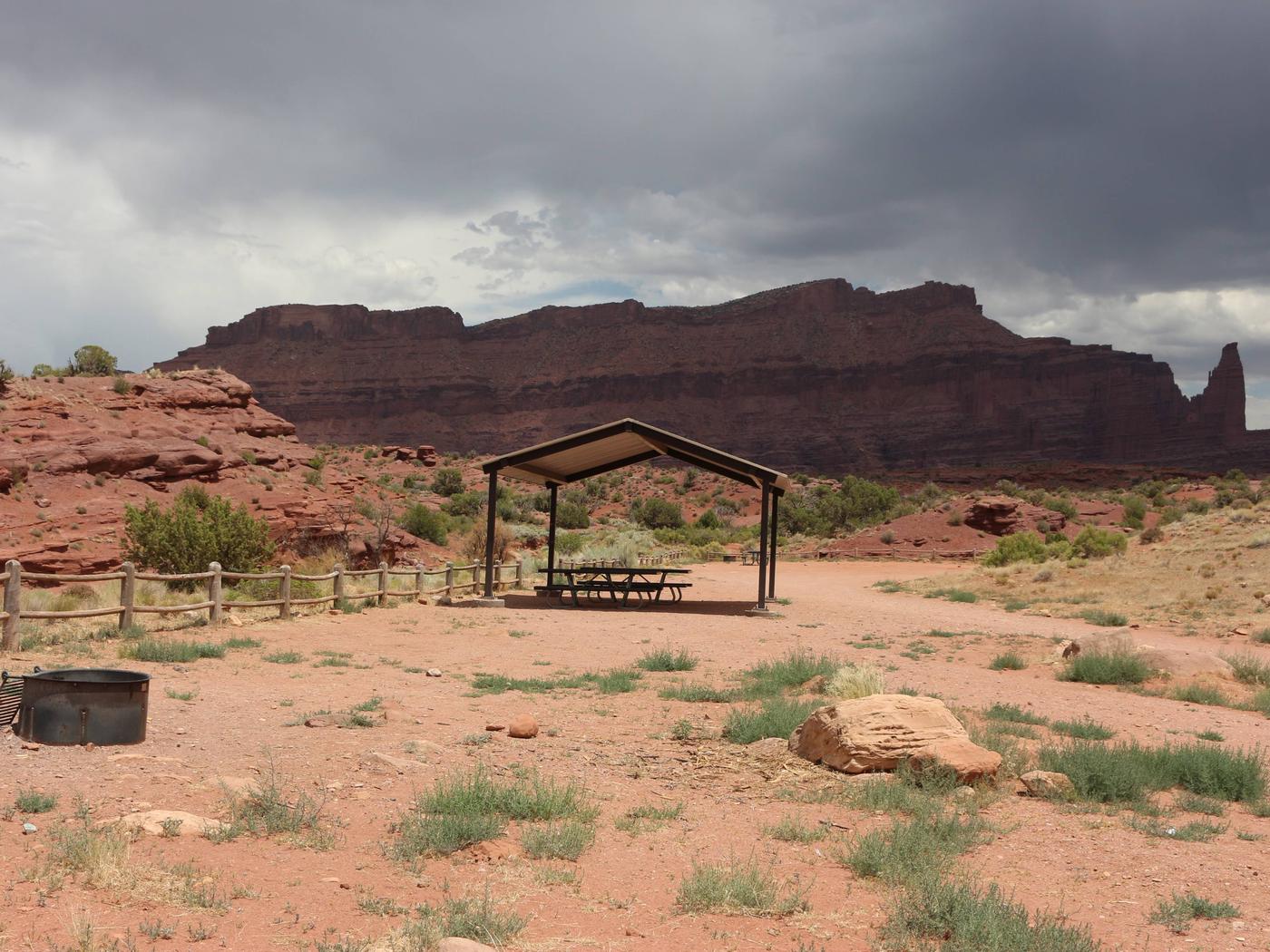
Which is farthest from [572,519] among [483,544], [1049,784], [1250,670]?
[1049,784]

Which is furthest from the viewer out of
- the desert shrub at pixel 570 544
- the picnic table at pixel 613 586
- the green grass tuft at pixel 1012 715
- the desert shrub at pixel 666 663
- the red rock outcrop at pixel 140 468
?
the desert shrub at pixel 570 544

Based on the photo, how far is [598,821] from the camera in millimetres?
6180

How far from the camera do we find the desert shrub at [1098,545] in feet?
102

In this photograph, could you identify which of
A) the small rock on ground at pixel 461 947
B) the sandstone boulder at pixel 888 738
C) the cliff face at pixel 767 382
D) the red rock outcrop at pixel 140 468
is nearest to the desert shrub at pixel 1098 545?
the red rock outcrop at pixel 140 468

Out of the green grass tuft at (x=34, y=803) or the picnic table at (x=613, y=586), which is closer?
the green grass tuft at (x=34, y=803)

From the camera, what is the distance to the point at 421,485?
5297 cm

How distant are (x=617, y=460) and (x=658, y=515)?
31658 millimetres

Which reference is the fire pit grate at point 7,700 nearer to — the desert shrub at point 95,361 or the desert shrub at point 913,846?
the desert shrub at point 913,846

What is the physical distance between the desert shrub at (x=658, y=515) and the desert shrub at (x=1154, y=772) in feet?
156

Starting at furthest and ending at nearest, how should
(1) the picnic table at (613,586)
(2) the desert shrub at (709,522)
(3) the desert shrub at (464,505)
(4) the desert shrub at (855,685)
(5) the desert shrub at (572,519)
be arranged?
1. (2) the desert shrub at (709,522)
2. (5) the desert shrub at (572,519)
3. (3) the desert shrub at (464,505)
4. (1) the picnic table at (613,586)
5. (4) the desert shrub at (855,685)

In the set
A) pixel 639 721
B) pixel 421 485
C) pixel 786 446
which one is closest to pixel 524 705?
pixel 639 721

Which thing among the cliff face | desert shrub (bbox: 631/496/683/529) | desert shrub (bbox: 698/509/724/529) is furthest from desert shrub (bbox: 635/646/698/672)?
the cliff face

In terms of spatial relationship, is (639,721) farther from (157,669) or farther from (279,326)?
(279,326)

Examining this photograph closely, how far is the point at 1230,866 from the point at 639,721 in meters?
5.06
